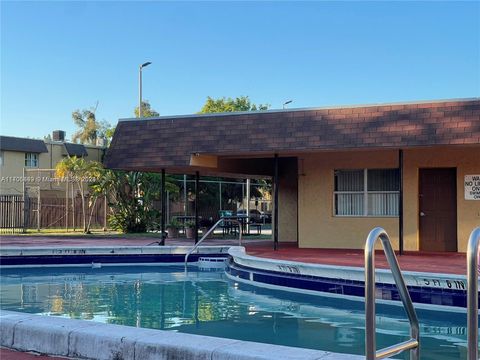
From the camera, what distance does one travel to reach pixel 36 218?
29312 mm

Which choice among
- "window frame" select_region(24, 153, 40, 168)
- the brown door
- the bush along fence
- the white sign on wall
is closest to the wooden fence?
the bush along fence

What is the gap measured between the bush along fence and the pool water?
45.5 feet

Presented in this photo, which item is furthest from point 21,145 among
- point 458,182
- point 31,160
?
point 458,182

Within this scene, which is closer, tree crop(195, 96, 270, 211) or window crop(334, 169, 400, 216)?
window crop(334, 169, 400, 216)

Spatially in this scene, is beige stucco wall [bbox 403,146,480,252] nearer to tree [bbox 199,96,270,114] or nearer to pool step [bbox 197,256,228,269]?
pool step [bbox 197,256,228,269]

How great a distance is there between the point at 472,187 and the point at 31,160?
32.5 meters

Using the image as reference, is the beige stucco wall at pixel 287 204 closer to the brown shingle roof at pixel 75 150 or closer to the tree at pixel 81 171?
the tree at pixel 81 171

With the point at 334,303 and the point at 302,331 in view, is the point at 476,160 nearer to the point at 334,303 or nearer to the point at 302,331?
the point at 334,303

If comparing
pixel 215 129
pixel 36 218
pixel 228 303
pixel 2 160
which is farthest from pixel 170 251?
pixel 2 160

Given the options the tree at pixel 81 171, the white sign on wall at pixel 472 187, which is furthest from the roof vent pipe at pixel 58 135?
the white sign on wall at pixel 472 187

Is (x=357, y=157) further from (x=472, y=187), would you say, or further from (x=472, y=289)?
(x=472, y=289)

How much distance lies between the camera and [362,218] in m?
15.3

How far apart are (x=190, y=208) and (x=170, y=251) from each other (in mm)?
19236

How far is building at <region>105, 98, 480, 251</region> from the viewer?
488 inches
